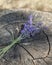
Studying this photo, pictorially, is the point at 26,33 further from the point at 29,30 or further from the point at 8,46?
the point at 8,46

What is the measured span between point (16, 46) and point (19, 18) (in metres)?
0.45

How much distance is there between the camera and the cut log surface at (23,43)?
5.39 ft

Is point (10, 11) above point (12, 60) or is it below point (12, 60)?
above

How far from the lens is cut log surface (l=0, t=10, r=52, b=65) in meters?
1.64

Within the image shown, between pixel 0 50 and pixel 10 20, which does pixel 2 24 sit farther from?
pixel 0 50

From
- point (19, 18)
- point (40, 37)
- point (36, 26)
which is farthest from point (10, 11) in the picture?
point (40, 37)

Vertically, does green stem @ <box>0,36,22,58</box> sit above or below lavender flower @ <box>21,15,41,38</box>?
below

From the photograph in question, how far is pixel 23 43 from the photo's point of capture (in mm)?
1746

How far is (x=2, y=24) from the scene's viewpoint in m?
2.00

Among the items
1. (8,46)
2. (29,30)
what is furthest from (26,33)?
(8,46)

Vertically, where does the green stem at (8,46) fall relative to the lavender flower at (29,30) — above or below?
below

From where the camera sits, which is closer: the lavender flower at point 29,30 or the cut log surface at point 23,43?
the cut log surface at point 23,43

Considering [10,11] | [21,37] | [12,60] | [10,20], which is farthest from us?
[10,11]

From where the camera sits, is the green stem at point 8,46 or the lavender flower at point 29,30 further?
the lavender flower at point 29,30
